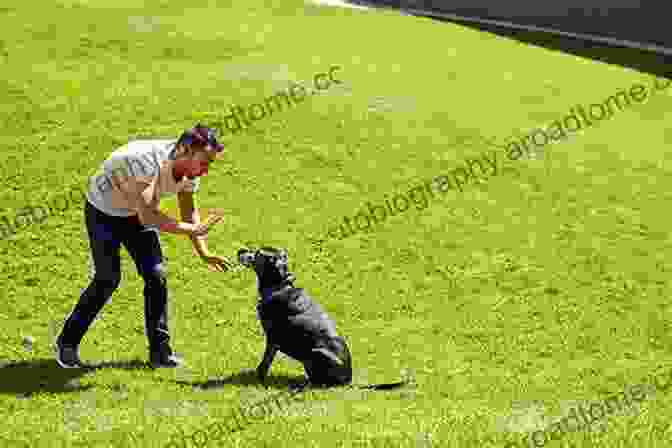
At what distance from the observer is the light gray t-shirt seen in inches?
260

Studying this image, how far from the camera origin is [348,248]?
1193 centimetres

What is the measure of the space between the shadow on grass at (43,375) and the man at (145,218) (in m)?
0.18

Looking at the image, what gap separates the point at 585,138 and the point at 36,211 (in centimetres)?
1180

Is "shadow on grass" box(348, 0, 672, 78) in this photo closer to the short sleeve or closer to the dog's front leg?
the dog's front leg

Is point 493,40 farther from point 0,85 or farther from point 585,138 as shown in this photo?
point 0,85

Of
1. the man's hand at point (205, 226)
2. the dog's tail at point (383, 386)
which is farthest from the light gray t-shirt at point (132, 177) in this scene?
the dog's tail at point (383, 386)

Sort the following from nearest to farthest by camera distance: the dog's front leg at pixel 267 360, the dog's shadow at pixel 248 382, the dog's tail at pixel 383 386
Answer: the dog's front leg at pixel 267 360, the dog's shadow at pixel 248 382, the dog's tail at pixel 383 386

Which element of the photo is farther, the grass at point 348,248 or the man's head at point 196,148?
the grass at point 348,248

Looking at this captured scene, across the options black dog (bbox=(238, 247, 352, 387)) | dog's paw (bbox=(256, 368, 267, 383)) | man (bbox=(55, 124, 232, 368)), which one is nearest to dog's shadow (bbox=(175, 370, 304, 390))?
dog's paw (bbox=(256, 368, 267, 383))

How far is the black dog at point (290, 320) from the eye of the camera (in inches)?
279

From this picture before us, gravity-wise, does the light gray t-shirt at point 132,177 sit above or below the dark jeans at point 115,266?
above

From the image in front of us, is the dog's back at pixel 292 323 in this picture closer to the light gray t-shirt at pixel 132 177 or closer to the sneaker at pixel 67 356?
the light gray t-shirt at pixel 132 177

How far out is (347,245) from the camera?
39.4 feet

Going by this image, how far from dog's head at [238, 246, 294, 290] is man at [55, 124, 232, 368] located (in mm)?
220
